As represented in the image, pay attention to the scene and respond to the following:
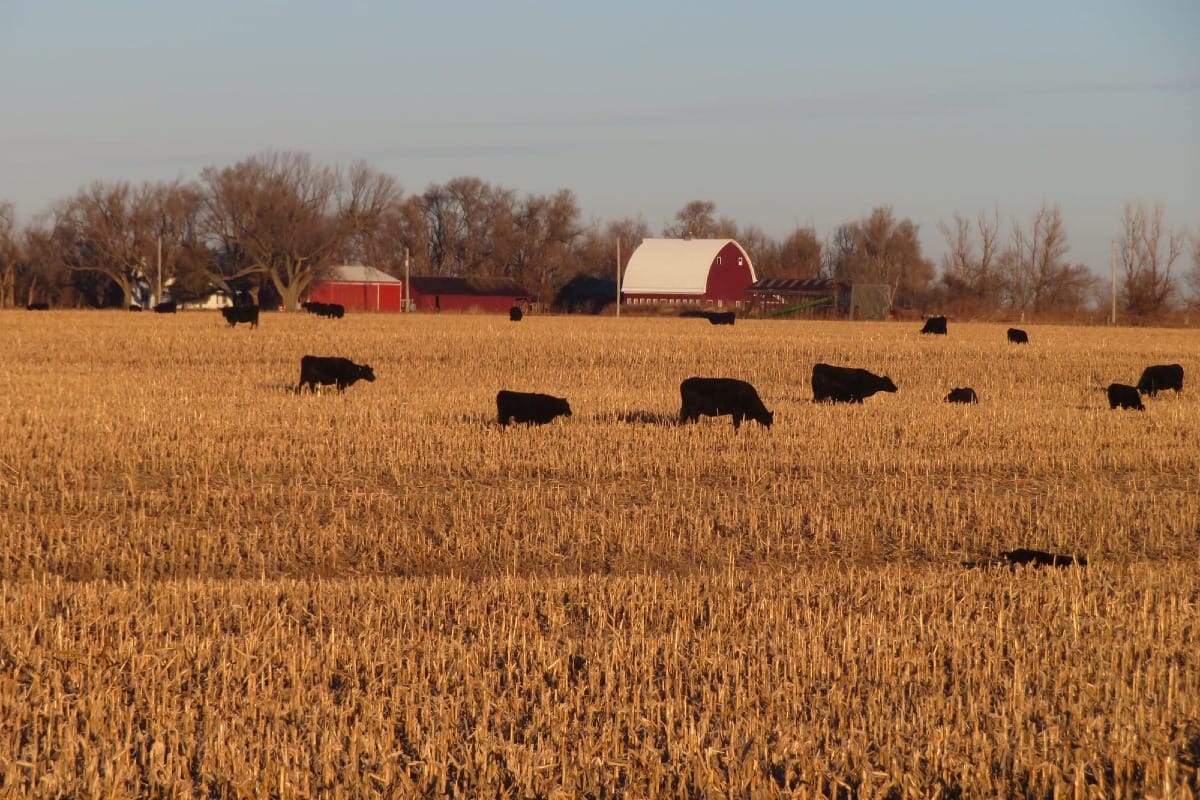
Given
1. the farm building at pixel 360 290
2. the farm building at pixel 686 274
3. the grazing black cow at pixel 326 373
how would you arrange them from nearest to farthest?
the grazing black cow at pixel 326 373 → the farm building at pixel 686 274 → the farm building at pixel 360 290

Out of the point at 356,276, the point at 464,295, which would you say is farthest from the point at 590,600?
the point at 356,276

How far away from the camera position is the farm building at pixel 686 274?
83312 mm

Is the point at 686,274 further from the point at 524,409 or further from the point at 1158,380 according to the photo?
the point at 524,409

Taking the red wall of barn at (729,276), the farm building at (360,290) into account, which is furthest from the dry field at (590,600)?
the farm building at (360,290)

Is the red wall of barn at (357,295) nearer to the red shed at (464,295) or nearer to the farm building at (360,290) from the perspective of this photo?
the farm building at (360,290)

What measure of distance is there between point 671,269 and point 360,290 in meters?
22.4

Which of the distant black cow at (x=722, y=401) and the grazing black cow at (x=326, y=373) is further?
the grazing black cow at (x=326, y=373)

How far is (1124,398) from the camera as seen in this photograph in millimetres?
20297

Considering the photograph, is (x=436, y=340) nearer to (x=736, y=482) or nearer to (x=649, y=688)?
(x=736, y=482)

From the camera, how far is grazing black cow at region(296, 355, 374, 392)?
2203cm

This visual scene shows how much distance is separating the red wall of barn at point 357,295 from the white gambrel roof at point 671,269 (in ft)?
56.6

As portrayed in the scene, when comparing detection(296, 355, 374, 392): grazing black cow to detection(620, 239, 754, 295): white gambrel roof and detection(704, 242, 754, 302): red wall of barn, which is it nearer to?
detection(620, 239, 754, 295): white gambrel roof

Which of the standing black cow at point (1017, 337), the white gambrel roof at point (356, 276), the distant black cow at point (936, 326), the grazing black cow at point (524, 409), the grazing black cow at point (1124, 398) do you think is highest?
the white gambrel roof at point (356, 276)

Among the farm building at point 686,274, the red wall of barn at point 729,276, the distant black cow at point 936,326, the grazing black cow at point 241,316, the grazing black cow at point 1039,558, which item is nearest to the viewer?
the grazing black cow at point 1039,558
